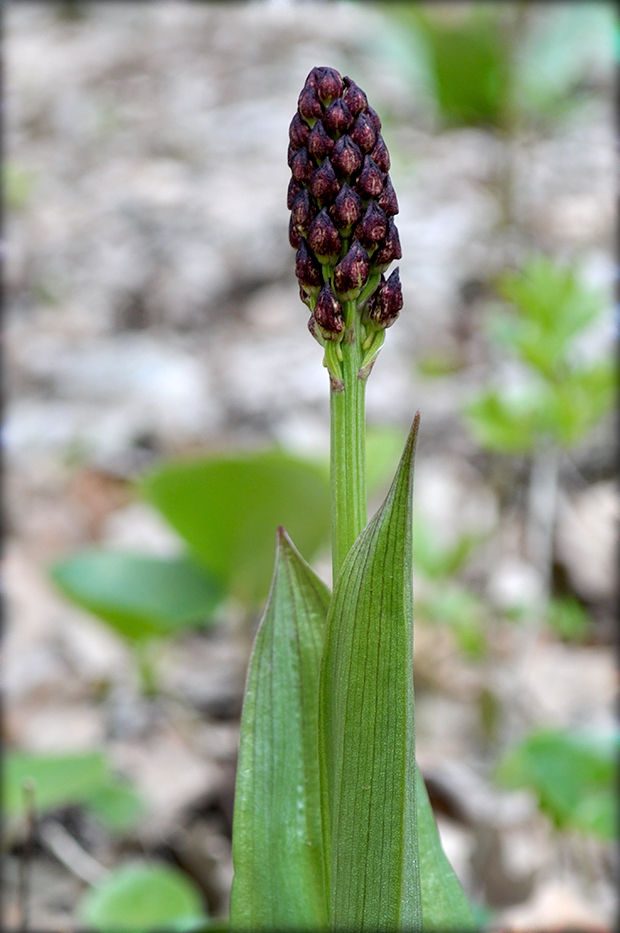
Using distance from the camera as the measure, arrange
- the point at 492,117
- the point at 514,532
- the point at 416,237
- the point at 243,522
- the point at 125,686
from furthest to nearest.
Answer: the point at 492,117 → the point at 416,237 → the point at 514,532 → the point at 125,686 → the point at 243,522

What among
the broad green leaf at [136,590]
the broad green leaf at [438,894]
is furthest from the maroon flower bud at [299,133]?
the broad green leaf at [136,590]

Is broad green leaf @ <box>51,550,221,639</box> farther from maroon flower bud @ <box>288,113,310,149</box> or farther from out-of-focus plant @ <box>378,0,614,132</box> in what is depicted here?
out-of-focus plant @ <box>378,0,614,132</box>

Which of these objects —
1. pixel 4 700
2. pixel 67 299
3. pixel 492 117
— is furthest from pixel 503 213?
pixel 492 117

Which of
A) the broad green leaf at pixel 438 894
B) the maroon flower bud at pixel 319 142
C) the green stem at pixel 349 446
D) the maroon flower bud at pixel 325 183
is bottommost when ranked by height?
the broad green leaf at pixel 438 894

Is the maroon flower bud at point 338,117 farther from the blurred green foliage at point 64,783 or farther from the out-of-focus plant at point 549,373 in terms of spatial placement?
the out-of-focus plant at point 549,373

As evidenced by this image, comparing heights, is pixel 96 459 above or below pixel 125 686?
above

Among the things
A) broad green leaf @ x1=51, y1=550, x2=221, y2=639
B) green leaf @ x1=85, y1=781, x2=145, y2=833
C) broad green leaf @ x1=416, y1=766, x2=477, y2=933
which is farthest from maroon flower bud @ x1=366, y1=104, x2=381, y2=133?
green leaf @ x1=85, y1=781, x2=145, y2=833

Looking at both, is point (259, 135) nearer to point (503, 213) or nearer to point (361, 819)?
point (503, 213)
